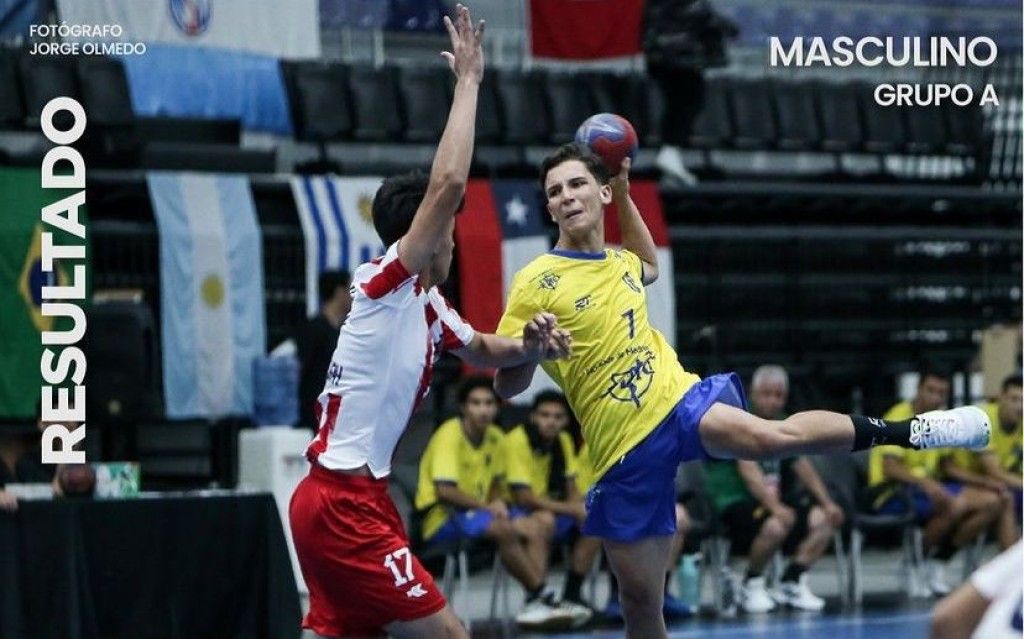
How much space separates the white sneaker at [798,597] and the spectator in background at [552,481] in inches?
58.2

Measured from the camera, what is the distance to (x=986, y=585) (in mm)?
4426

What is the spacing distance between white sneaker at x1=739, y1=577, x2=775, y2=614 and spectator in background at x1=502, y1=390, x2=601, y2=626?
1.16 metres

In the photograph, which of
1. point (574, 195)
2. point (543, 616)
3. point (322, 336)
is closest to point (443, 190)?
point (574, 195)

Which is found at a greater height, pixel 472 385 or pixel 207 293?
pixel 207 293

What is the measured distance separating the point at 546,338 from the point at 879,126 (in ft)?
46.0

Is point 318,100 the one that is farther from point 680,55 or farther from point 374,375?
point 374,375

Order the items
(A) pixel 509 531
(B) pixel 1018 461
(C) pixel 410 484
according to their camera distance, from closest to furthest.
Answer: (A) pixel 509 531, (C) pixel 410 484, (B) pixel 1018 461

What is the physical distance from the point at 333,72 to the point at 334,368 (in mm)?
11666

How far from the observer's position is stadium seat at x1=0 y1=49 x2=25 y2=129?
51.2ft

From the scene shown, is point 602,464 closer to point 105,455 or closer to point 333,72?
point 105,455

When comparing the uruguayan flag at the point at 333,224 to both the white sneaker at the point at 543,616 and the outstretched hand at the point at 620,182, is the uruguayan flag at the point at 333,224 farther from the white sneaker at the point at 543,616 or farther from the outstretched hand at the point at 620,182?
the outstretched hand at the point at 620,182

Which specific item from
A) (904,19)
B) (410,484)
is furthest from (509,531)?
(904,19)

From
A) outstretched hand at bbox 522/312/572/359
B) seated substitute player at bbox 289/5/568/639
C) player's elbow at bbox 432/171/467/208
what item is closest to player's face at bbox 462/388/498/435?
outstretched hand at bbox 522/312/572/359

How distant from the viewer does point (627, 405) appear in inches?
284
